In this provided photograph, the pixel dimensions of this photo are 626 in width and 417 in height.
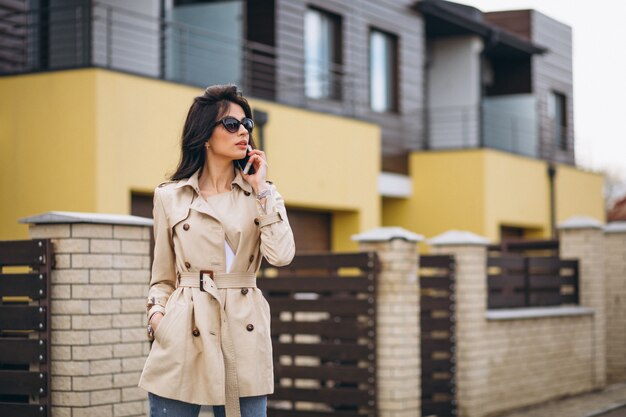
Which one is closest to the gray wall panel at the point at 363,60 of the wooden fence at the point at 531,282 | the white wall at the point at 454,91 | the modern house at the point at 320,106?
the modern house at the point at 320,106

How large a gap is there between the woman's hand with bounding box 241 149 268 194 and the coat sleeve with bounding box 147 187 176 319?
36 centimetres

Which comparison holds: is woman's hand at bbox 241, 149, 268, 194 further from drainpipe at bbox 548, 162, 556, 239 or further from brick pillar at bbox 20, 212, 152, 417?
drainpipe at bbox 548, 162, 556, 239

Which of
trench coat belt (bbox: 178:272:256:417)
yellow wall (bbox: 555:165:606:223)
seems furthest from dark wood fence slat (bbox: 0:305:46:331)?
yellow wall (bbox: 555:165:606:223)

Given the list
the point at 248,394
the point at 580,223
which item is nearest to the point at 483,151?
the point at 580,223

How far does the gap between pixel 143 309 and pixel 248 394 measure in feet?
9.53

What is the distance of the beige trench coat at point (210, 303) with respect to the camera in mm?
4305

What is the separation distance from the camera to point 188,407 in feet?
14.4

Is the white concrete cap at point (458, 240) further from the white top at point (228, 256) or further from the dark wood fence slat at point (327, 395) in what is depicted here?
the white top at point (228, 256)

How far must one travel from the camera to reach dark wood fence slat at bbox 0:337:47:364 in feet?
21.9

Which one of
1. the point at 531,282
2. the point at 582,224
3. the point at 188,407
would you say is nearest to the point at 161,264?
the point at 188,407

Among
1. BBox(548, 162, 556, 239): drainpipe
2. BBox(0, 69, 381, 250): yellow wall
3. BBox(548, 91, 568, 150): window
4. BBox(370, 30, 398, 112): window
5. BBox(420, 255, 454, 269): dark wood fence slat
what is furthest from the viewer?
BBox(548, 91, 568, 150): window

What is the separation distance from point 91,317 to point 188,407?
2.55 meters

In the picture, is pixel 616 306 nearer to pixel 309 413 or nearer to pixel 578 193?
pixel 309 413

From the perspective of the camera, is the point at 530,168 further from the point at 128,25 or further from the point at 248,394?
the point at 248,394
